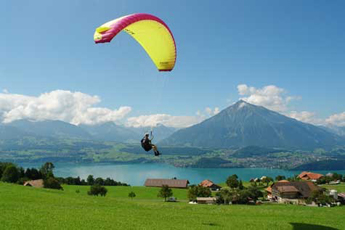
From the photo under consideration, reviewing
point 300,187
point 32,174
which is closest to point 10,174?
point 32,174

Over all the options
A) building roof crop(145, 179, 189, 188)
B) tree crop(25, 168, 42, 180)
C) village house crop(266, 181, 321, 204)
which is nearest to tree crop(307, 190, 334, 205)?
village house crop(266, 181, 321, 204)

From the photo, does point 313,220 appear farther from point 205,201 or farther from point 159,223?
point 205,201

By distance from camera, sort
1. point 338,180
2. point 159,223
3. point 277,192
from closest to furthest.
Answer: point 159,223
point 277,192
point 338,180

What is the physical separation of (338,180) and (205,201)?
60387 millimetres

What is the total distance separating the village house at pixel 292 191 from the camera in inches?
2165

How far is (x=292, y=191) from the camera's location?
184 feet

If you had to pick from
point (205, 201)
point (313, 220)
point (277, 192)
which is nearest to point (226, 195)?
point (205, 201)

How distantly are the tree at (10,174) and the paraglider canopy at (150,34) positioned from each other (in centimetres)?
4764

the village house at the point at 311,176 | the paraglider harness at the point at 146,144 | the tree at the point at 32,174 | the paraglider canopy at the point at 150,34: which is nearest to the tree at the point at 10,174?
the tree at the point at 32,174

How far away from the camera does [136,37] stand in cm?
1472

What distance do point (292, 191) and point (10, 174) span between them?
174 feet

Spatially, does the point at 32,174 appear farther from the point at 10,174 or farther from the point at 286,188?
the point at 286,188

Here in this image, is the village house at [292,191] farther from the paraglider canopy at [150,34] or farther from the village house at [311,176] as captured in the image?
the paraglider canopy at [150,34]

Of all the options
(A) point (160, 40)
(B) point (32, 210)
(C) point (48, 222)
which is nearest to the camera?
(C) point (48, 222)
